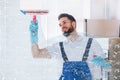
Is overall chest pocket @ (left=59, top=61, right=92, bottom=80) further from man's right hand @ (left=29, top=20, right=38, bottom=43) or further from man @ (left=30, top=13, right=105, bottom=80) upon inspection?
man's right hand @ (left=29, top=20, right=38, bottom=43)

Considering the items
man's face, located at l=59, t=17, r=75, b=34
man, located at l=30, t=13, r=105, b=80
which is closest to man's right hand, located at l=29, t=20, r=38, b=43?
man, located at l=30, t=13, r=105, b=80

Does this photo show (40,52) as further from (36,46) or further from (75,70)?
(75,70)

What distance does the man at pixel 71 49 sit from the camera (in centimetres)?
97

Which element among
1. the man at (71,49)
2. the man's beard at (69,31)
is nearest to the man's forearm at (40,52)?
the man at (71,49)

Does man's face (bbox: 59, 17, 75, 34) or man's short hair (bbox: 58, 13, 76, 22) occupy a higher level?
man's short hair (bbox: 58, 13, 76, 22)

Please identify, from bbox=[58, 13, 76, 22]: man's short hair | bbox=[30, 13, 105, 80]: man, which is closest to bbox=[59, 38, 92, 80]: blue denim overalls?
bbox=[30, 13, 105, 80]: man

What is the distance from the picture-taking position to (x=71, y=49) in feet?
3.20

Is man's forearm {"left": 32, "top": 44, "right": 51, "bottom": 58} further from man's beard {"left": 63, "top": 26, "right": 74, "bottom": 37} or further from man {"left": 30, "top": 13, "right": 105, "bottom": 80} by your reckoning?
man's beard {"left": 63, "top": 26, "right": 74, "bottom": 37}

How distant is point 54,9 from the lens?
3.42 ft

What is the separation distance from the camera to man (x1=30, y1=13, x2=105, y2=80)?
0.97 metres

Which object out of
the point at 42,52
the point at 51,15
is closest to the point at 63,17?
the point at 51,15

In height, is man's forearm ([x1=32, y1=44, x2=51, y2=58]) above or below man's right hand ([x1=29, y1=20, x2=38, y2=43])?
below

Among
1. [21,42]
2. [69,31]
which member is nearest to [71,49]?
[69,31]

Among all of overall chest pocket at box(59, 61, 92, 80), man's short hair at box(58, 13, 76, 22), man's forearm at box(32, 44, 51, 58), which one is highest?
man's short hair at box(58, 13, 76, 22)
